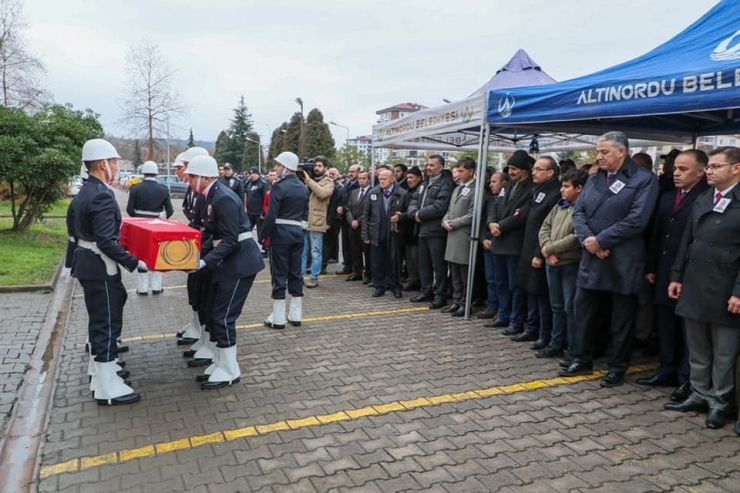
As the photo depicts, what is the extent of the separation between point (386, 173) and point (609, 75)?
3.73m

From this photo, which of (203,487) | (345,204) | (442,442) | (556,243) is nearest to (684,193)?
(556,243)

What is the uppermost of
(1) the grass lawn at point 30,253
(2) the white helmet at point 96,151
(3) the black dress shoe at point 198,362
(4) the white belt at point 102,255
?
(2) the white helmet at point 96,151

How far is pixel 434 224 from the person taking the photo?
765 cm

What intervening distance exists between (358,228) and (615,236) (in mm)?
5275

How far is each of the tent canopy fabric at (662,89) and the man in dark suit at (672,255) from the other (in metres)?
0.51

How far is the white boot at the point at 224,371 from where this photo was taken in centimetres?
472

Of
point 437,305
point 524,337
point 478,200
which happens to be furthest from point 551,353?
point 437,305

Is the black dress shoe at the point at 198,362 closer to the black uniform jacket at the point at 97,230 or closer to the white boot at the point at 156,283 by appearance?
the black uniform jacket at the point at 97,230

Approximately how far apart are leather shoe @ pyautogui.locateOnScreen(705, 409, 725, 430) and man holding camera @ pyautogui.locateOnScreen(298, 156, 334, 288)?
19.9ft

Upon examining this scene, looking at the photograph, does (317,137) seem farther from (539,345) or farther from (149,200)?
(539,345)

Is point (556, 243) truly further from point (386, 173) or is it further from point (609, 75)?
point (386, 173)

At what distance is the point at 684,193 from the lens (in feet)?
15.2

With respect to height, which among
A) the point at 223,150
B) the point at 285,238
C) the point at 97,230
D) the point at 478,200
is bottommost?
the point at 285,238

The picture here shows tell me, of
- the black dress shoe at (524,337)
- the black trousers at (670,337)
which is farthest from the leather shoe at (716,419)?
the black dress shoe at (524,337)
